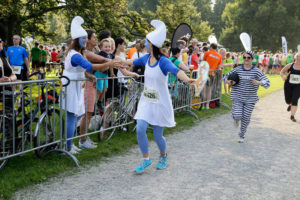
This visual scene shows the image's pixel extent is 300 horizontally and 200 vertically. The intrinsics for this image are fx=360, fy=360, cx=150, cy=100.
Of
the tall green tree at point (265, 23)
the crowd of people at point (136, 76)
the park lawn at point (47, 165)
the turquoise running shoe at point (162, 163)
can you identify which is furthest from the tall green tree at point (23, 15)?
the tall green tree at point (265, 23)

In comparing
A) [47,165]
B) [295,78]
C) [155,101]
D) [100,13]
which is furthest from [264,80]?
[100,13]

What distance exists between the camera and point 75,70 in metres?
5.41

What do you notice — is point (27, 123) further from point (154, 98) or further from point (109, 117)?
point (109, 117)

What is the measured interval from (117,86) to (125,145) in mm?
1112

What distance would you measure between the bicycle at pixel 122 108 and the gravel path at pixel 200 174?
0.82 m

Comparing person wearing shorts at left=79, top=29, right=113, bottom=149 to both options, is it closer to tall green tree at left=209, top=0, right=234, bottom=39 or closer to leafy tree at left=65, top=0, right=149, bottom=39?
leafy tree at left=65, top=0, right=149, bottom=39

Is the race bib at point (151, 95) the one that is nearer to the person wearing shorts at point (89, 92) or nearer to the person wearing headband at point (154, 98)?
the person wearing headband at point (154, 98)

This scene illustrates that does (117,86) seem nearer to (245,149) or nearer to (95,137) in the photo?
(95,137)

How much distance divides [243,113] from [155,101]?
2.91m

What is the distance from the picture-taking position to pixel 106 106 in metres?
6.54

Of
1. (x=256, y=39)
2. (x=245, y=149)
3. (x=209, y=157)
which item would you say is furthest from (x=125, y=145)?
(x=256, y=39)

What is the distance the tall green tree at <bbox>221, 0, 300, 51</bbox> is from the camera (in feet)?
189

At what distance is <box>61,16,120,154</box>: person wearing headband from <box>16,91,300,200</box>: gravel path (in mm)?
900

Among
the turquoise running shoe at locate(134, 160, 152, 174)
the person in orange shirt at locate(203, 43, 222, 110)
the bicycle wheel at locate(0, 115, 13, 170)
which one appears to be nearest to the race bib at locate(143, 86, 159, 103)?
the turquoise running shoe at locate(134, 160, 152, 174)
